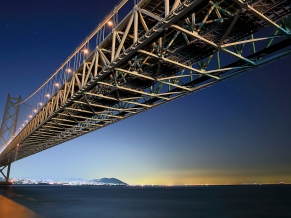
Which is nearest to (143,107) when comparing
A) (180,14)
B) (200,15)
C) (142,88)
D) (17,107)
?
(142,88)

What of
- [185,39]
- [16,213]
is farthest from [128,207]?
[185,39]

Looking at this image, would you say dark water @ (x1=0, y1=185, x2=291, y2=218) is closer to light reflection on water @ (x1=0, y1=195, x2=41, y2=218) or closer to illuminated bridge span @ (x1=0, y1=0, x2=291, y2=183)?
light reflection on water @ (x1=0, y1=195, x2=41, y2=218)

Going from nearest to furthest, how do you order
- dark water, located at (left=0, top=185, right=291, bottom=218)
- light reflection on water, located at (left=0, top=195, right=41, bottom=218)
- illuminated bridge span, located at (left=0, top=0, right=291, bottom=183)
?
1. illuminated bridge span, located at (left=0, top=0, right=291, bottom=183)
2. light reflection on water, located at (left=0, top=195, right=41, bottom=218)
3. dark water, located at (left=0, top=185, right=291, bottom=218)

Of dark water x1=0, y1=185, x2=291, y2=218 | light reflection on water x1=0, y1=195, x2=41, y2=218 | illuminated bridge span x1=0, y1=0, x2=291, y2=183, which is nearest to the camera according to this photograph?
illuminated bridge span x1=0, y1=0, x2=291, y2=183

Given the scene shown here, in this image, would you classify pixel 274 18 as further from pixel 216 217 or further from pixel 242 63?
pixel 216 217

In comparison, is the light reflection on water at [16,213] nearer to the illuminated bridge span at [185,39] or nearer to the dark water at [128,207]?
the dark water at [128,207]

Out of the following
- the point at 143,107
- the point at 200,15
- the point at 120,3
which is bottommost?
the point at 143,107

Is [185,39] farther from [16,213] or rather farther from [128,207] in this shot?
[128,207]

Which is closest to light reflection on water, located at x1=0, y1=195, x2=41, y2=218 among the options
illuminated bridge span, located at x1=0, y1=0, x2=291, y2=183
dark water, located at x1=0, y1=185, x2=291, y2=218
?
dark water, located at x1=0, y1=185, x2=291, y2=218

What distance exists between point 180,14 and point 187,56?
4840 millimetres

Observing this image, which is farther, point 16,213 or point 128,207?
point 128,207

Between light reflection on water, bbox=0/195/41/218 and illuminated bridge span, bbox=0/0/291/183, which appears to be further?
light reflection on water, bbox=0/195/41/218

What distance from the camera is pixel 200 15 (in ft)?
36.7

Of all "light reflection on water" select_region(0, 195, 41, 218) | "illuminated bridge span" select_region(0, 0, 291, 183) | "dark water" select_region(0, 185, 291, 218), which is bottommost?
"dark water" select_region(0, 185, 291, 218)
